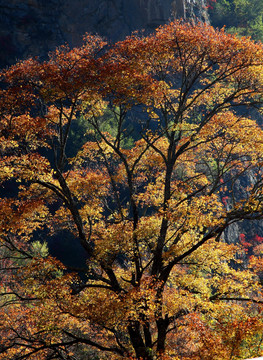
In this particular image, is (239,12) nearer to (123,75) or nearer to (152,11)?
(152,11)

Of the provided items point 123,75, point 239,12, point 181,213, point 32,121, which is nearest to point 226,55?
point 123,75

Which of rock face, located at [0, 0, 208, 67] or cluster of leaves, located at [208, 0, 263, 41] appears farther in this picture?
cluster of leaves, located at [208, 0, 263, 41]

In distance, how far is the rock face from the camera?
39594 mm

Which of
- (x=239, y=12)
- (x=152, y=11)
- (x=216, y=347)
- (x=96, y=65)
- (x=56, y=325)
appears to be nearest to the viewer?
(x=216, y=347)

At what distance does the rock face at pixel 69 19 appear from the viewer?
39594 millimetres

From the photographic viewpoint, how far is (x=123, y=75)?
10.5 m

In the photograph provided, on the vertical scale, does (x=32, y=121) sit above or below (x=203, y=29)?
below

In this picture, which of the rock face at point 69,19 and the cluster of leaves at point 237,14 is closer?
the rock face at point 69,19

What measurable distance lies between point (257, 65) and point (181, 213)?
585 centimetres

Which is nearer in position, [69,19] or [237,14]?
[69,19]

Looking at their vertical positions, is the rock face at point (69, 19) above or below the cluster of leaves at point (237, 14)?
below

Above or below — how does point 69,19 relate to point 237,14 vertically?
below

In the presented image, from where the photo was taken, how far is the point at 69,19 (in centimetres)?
4238

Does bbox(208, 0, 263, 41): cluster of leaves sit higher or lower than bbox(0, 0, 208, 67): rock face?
higher
